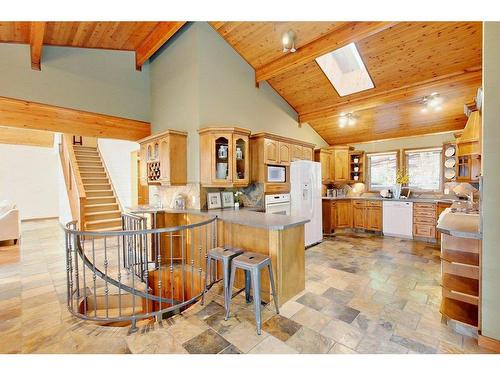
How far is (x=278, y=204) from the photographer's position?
411 centimetres

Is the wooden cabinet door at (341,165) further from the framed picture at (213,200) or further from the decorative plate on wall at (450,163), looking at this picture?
the framed picture at (213,200)

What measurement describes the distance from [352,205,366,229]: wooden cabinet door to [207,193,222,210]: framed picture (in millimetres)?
3974

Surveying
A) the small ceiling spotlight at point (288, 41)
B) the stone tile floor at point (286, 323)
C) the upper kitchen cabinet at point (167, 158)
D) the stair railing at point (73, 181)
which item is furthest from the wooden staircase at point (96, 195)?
the small ceiling spotlight at point (288, 41)

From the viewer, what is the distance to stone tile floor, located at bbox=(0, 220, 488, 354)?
1.84 metres

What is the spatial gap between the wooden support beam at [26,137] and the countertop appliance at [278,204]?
8305mm

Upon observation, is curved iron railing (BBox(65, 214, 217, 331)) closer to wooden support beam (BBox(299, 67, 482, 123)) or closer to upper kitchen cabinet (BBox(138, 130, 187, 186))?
upper kitchen cabinet (BBox(138, 130, 187, 186))

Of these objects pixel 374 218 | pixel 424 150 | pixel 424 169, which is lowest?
pixel 374 218

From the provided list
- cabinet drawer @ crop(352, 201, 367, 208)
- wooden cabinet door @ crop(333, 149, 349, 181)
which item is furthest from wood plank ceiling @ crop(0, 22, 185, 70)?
cabinet drawer @ crop(352, 201, 367, 208)

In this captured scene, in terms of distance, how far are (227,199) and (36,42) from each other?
144 inches

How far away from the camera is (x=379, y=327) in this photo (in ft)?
6.81

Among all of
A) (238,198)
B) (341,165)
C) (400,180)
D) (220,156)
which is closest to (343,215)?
(341,165)

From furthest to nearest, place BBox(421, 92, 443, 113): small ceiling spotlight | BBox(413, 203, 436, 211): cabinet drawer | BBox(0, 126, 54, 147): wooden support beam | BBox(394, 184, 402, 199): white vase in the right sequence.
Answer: BBox(0, 126, 54, 147): wooden support beam, BBox(394, 184, 402, 199): white vase, BBox(413, 203, 436, 211): cabinet drawer, BBox(421, 92, 443, 113): small ceiling spotlight

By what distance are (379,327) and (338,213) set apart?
4.14 meters

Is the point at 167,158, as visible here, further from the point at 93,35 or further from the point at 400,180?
the point at 400,180
